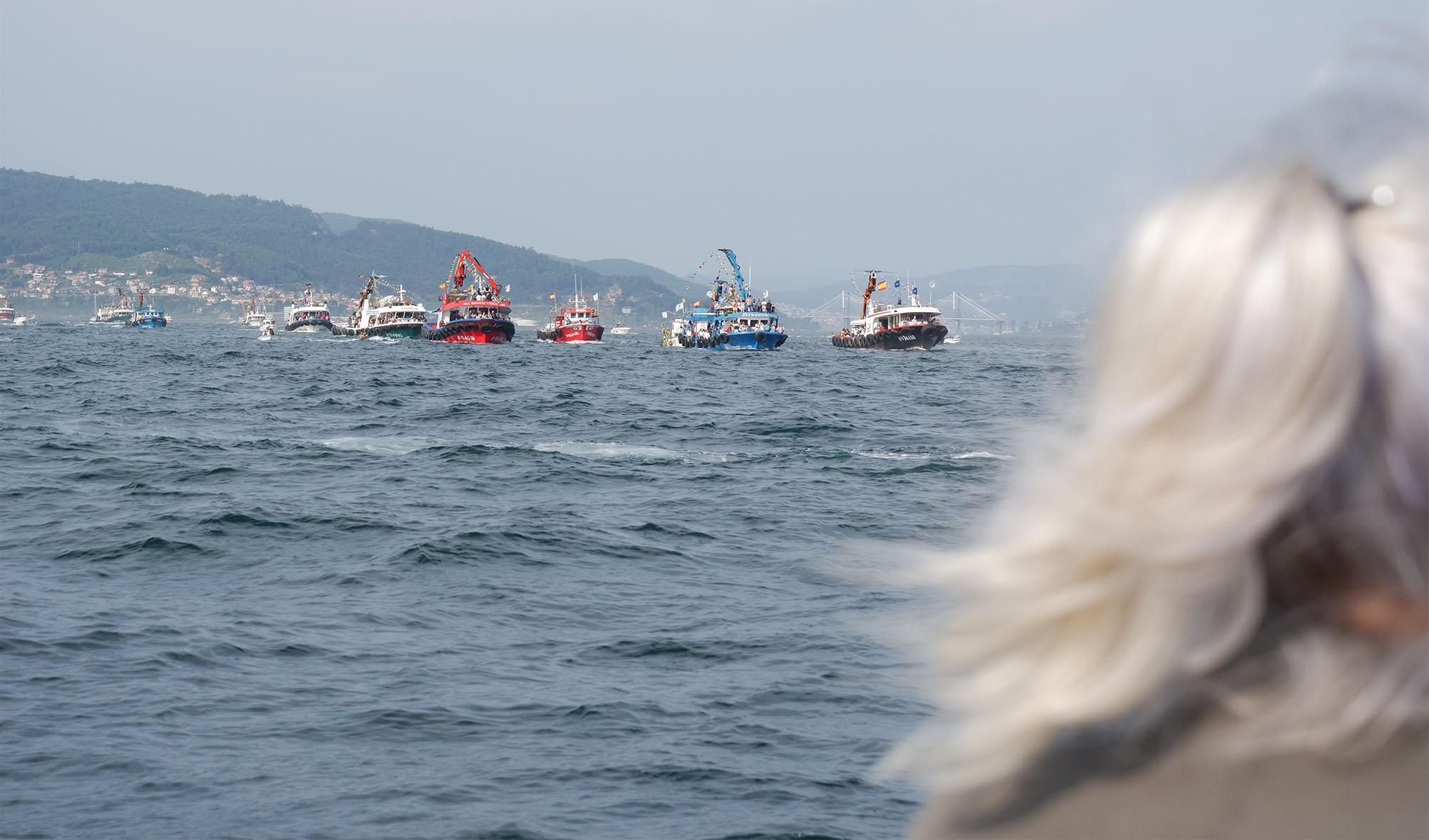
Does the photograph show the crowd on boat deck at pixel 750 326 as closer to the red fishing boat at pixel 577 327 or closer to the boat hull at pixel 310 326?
the red fishing boat at pixel 577 327

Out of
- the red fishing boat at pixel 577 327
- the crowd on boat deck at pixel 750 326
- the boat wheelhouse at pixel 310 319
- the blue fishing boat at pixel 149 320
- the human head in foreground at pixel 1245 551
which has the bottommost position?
the blue fishing boat at pixel 149 320

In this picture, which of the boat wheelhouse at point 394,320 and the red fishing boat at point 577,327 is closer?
the boat wheelhouse at point 394,320

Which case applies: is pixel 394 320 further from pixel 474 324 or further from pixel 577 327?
pixel 474 324

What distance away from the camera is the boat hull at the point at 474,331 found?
346ft

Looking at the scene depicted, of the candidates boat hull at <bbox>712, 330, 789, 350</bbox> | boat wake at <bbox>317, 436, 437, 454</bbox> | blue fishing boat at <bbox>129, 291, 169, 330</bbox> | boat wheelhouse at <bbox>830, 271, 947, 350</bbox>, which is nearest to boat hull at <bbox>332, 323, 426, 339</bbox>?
boat hull at <bbox>712, 330, 789, 350</bbox>

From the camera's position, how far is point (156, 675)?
34.2 ft

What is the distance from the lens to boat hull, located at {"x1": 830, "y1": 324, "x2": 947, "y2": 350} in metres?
101

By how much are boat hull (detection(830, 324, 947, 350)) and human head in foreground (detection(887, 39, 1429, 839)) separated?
99.8m

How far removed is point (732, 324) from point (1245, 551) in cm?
10294

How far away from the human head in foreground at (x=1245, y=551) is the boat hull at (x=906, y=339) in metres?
99.8

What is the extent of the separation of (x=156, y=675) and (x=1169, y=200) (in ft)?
34.4

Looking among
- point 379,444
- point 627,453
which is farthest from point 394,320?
point 627,453

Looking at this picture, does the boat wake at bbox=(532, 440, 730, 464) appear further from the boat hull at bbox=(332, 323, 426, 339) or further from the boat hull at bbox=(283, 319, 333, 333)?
the boat hull at bbox=(283, 319, 333, 333)

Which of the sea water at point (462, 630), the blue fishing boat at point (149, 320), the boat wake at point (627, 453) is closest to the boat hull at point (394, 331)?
the blue fishing boat at point (149, 320)
